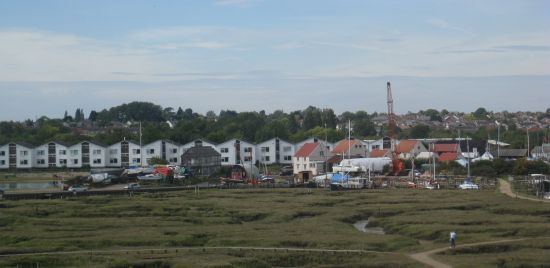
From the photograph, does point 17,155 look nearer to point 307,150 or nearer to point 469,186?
point 307,150

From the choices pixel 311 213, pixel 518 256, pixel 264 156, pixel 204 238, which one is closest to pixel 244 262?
pixel 204 238

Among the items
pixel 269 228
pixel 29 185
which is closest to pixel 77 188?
pixel 29 185

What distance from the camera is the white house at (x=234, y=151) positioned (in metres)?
132

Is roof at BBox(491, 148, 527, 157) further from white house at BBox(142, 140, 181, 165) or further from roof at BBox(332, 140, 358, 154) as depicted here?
white house at BBox(142, 140, 181, 165)

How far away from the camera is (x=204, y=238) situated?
51.6 m

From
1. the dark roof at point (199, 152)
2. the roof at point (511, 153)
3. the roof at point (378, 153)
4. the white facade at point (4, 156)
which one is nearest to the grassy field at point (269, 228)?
the dark roof at point (199, 152)

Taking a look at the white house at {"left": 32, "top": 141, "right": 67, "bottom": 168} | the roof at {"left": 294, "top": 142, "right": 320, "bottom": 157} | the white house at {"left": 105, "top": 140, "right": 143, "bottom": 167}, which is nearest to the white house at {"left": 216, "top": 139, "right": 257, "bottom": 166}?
the white house at {"left": 105, "top": 140, "right": 143, "bottom": 167}

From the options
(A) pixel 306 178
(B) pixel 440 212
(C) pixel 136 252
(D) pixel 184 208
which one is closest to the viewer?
(C) pixel 136 252

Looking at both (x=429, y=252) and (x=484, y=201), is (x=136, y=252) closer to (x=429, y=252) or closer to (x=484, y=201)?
(x=429, y=252)

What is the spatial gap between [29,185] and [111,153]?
101 ft

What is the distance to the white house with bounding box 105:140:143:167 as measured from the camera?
13450 centimetres

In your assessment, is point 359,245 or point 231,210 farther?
point 231,210

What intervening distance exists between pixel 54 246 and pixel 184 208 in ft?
71.6

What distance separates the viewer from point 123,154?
135250mm
